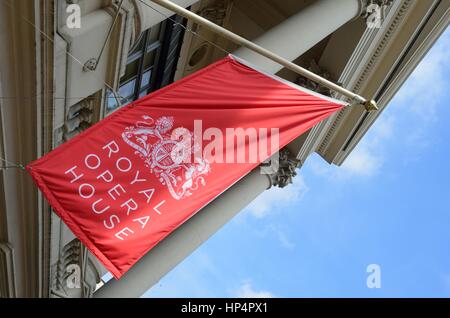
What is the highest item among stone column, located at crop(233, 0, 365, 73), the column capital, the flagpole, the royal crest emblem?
stone column, located at crop(233, 0, 365, 73)

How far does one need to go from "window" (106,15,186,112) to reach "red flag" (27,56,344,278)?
529cm

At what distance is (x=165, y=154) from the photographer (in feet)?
19.6

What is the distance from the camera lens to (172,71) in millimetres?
15062

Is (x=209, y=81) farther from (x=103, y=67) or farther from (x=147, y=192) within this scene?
(x=103, y=67)

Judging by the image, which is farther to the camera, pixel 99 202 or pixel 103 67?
pixel 103 67

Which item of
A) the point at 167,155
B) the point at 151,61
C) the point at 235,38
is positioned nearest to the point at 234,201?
the point at 151,61

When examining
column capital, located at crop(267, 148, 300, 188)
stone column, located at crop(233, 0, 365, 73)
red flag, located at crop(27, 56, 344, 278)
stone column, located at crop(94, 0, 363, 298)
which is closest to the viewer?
red flag, located at crop(27, 56, 344, 278)

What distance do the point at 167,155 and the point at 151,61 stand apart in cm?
796

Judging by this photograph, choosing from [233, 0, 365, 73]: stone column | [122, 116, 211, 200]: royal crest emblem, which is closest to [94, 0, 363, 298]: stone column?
[233, 0, 365, 73]: stone column

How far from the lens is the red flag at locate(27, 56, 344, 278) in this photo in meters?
5.29

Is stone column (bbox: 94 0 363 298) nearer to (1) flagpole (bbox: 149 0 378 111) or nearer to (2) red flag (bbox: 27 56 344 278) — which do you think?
(1) flagpole (bbox: 149 0 378 111)

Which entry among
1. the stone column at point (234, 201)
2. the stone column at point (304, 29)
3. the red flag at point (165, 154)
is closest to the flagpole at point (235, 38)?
the red flag at point (165, 154)
